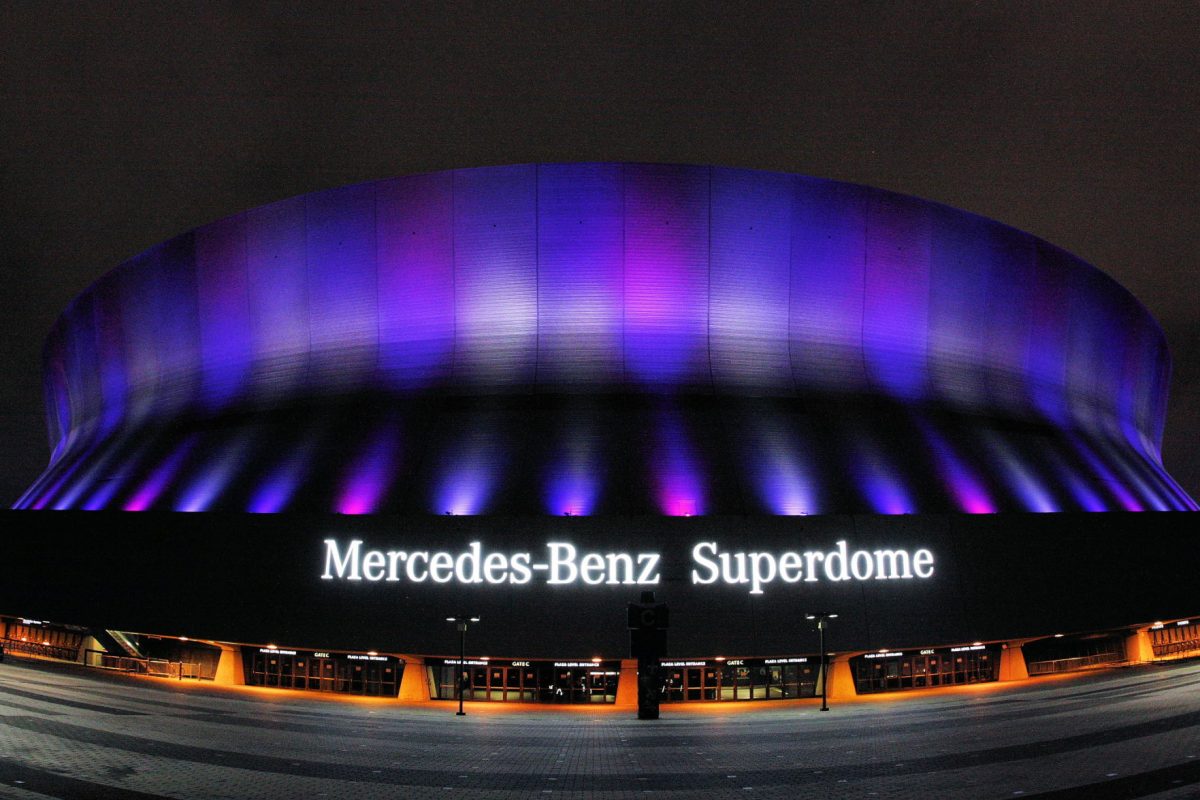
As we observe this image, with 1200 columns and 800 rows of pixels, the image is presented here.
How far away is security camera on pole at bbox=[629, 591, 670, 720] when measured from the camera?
20.5 m

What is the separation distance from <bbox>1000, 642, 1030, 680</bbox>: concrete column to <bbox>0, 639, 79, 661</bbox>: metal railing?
33.4m

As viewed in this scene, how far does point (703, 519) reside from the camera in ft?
76.5

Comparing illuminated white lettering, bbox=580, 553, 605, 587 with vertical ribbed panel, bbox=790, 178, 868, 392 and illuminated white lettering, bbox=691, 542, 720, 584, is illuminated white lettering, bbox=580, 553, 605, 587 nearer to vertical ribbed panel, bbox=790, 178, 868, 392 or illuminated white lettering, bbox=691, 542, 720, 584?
illuminated white lettering, bbox=691, 542, 720, 584

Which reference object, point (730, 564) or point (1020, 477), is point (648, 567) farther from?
point (1020, 477)

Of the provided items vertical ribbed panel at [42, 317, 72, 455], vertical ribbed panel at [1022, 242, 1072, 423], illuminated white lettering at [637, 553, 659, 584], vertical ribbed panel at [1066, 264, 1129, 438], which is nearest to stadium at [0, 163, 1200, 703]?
illuminated white lettering at [637, 553, 659, 584]

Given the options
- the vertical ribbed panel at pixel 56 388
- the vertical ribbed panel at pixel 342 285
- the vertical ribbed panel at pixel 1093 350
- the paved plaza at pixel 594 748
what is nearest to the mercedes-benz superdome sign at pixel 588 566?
the paved plaza at pixel 594 748

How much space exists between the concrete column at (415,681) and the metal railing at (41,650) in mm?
16111

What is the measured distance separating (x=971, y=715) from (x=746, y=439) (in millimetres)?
9955

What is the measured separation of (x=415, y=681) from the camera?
24344mm

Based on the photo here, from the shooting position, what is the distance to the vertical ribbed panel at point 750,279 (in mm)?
27844

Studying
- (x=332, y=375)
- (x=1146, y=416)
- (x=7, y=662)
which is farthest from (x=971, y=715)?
(x=7, y=662)

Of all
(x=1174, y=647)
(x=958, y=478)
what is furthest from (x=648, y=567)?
(x=1174, y=647)

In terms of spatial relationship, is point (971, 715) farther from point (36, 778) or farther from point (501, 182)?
point (501, 182)

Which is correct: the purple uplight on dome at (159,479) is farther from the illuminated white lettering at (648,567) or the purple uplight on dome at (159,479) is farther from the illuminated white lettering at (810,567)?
the illuminated white lettering at (810,567)
